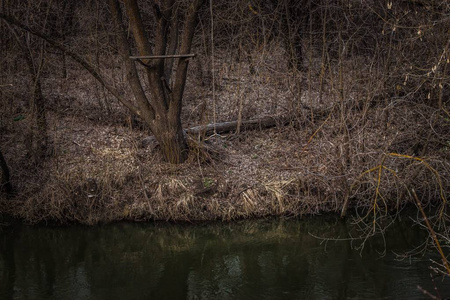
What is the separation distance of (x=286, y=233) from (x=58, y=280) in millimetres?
4839

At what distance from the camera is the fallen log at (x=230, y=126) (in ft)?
44.3

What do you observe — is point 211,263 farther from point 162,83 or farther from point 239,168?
point 162,83

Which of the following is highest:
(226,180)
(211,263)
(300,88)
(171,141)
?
(300,88)

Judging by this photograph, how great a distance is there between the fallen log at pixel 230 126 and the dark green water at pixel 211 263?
8.97 feet

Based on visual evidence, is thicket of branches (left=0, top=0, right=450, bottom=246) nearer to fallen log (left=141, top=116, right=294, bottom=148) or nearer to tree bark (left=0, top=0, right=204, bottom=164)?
fallen log (left=141, top=116, right=294, bottom=148)

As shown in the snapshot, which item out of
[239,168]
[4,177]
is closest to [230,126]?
→ [239,168]

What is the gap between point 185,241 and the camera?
1123 cm

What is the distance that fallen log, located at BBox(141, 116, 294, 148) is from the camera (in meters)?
13.5

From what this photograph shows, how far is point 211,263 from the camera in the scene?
10.1 metres

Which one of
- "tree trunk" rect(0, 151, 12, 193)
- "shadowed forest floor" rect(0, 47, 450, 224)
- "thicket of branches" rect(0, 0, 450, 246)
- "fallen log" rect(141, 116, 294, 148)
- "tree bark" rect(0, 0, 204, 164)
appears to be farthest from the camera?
"fallen log" rect(141, 116, 294, 148)

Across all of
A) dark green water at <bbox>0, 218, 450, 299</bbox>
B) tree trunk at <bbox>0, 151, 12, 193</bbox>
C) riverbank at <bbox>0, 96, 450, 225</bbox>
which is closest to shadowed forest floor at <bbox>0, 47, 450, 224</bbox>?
riverbank at <bbox>0, 96, 450, 225</bbox>

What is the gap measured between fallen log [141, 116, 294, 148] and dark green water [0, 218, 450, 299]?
273 centimetres

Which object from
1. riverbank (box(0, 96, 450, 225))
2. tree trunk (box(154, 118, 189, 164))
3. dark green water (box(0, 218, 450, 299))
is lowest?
dark green water (box(0, 218, 450, 299))

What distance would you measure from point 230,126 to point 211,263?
5.15 metres
